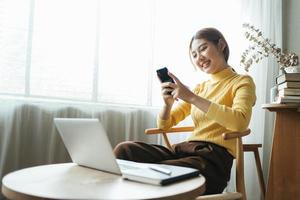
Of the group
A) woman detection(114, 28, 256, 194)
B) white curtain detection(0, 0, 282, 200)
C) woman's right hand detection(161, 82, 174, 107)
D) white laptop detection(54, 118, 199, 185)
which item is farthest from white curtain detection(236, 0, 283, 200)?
white laptop detection(54, 118, 199, 185)

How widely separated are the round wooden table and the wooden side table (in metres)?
0.67

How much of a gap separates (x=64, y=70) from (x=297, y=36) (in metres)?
1.47

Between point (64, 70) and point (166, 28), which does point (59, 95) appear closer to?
point (64, 70)

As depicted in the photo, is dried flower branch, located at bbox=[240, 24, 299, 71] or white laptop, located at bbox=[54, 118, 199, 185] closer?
white laptop, located at bbox=[54, 118, 199, 185]

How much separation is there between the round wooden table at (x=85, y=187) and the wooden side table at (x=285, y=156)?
67cm

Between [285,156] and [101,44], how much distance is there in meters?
1.15

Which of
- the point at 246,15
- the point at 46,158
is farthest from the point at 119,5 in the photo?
the point at 46,158

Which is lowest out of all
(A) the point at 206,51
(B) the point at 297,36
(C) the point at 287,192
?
(C) the point at 287,192

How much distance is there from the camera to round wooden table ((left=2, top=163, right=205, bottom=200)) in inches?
26.9

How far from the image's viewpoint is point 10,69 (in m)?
1.59

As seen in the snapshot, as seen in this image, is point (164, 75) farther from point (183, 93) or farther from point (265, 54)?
point (265, 54)

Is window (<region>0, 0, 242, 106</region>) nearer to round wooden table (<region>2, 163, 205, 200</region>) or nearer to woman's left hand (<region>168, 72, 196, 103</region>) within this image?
woman's left hand (<region>168, 72, 196, 103</region>)

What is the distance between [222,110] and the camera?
1.27 metres

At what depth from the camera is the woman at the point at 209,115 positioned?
1.25m
